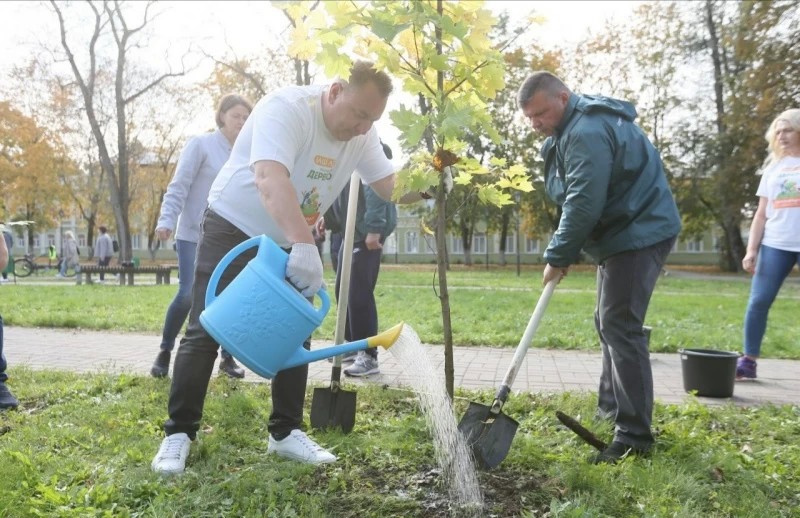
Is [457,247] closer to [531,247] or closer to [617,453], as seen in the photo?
[531,247]

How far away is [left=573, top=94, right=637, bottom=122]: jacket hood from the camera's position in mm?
2934

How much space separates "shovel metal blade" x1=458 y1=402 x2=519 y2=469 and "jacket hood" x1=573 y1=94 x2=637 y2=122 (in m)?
1.43

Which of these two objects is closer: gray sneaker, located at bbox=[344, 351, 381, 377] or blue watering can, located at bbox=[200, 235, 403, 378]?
blue watering can, located at bbox=[200, 235, 403, 378]

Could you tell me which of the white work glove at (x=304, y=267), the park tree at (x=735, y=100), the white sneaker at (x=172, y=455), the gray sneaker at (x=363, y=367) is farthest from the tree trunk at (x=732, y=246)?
the white sneaker at (x=172, y=455)

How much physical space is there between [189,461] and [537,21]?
7.69ft

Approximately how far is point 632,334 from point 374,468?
1.31 m

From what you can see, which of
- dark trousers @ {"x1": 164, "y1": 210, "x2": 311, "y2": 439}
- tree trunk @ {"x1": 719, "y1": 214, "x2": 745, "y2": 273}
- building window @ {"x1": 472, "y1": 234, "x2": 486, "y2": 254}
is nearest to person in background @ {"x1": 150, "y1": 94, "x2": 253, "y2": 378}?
dark trousers @ {"x1": 164, "y1": 210, "x2": 311, "y2": 439}

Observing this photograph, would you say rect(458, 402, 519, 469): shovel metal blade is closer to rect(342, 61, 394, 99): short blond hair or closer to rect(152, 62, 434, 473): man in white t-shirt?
rect(152, 62, 434, 473): man in white t-shirt

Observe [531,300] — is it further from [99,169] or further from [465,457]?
[99,169]

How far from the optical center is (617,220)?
296cm

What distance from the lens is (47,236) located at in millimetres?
64688

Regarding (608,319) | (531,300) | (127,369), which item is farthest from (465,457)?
(531,300)

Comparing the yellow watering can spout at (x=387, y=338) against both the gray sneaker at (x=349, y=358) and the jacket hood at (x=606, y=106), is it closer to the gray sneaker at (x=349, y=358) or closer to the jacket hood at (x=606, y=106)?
the jacket hood at (x=606, y=106)

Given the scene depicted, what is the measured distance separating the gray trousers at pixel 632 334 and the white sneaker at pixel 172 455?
1.93 m
